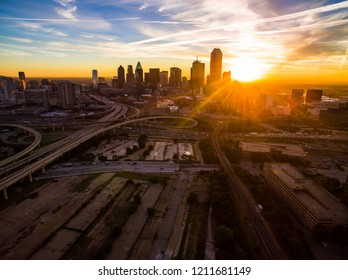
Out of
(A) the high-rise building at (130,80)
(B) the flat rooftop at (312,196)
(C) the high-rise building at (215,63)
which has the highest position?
(C) the high-rise building at (215,63)

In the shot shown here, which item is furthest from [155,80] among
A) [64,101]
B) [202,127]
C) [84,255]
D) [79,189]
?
[84,255]

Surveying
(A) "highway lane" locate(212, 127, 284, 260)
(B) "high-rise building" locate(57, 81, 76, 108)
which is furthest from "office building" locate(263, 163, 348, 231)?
(B) "high-rise building" locate(57, 81, 76, 108)

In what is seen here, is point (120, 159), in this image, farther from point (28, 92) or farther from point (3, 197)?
point (28, 92)

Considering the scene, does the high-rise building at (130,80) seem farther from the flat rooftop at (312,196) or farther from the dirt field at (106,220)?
the flat rooftop at (312,196)

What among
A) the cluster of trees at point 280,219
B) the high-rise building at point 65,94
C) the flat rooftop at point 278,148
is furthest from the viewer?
the high-rise building at point 65,94

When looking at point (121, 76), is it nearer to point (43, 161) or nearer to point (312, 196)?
point (43, 161)

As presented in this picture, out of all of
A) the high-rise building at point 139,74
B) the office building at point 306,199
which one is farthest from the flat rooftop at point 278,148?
the high-rise building at point 139,74

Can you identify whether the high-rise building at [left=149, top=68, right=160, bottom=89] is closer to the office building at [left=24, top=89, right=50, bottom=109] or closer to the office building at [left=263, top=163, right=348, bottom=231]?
the office building at [left=24, top=89, right=50, bottom=109]
